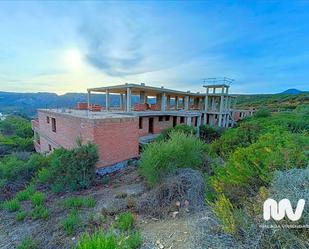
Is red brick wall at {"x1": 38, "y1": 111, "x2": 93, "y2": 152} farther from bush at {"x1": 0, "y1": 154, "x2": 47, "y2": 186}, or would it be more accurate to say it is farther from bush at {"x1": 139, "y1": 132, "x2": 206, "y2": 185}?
bush at {"x1": 139, "y1": 132, "x2": 206, "y2": 185}

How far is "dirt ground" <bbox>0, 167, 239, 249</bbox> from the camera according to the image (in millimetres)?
2830

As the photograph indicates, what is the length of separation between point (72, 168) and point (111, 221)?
3.87 m

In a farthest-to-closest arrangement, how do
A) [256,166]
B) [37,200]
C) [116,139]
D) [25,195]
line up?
[116,139] → [25,195] → [37,200] → [256,166]

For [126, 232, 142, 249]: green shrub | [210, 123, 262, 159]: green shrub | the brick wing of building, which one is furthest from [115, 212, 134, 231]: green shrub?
the brick wing of building

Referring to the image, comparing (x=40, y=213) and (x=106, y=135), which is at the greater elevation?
(x=106, y=135)

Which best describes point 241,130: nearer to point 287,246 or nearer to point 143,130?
point 287,246

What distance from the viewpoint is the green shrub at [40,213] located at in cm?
514

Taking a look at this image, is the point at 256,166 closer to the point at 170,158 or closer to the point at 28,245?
the point at 170,158

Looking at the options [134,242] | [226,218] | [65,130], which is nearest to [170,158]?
[134,242]

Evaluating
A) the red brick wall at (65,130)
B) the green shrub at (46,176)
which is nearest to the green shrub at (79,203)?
the green shrub at (46,176)

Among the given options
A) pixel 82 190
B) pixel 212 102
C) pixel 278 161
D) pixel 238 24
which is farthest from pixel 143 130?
pixel 212 102

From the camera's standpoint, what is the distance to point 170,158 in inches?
224

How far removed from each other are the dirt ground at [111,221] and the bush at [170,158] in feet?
3.03

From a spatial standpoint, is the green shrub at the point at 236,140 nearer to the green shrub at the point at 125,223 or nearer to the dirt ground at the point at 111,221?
the dirt ground at the point at 111,221
